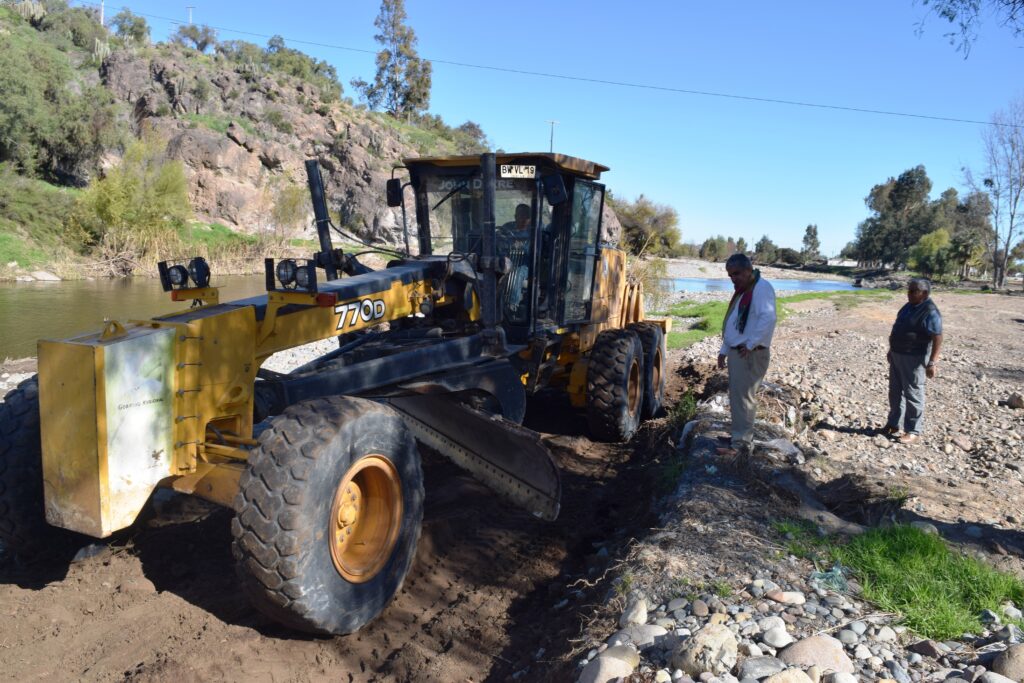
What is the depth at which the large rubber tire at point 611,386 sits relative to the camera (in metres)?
7.53

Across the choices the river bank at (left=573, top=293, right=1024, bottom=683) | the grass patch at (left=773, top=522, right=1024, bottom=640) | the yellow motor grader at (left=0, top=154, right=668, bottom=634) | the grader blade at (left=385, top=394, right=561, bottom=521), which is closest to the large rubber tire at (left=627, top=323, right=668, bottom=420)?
the river bank at (left=573, top=293, right=1024, bottom=683)

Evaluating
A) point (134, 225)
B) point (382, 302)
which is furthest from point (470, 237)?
point (134, 225)

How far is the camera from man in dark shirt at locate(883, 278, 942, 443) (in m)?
7.31

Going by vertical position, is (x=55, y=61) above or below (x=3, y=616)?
above

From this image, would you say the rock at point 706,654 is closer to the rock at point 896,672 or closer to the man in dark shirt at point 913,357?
the rock at point 896,672

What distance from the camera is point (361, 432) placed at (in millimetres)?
3801

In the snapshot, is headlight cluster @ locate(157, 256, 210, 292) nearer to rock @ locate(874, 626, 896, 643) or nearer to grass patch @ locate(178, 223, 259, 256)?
rock @ locate(874, 626, 896, 643)

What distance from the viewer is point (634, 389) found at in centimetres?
839

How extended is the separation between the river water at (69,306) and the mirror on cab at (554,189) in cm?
1057

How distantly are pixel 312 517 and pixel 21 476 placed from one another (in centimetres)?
169

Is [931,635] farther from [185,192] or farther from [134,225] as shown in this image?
[185,192]

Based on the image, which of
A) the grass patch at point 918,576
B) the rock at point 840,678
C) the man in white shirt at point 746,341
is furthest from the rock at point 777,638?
the man in white shirt at point 746,341

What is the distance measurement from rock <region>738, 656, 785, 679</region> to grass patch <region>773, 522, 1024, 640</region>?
2.75ft

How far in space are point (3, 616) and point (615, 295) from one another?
6588mm
